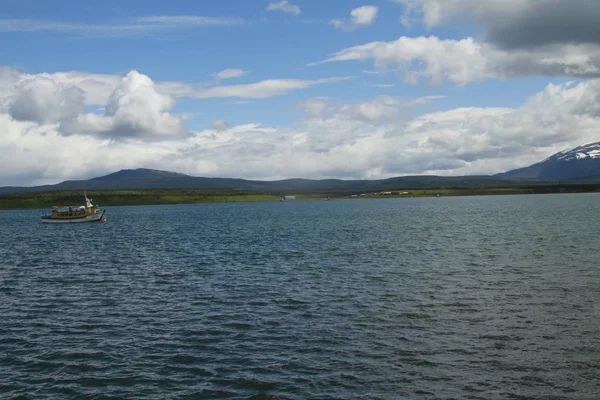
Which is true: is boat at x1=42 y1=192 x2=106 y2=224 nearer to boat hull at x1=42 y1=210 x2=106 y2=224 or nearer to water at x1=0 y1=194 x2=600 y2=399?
boat hull at x1=42 y1=210 x2=106 y2=224

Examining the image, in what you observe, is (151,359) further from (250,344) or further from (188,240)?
(188,240)

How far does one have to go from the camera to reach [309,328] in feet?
105

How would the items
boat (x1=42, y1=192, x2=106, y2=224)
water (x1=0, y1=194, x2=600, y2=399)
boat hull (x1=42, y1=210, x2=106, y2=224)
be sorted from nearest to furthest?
water (x1=0, y1=194, x2=600, y2=399)
boat hull (x1=42, y1=210, x2=106, y2=224)
boat (x1=42, y1=192, x2=106, y2=224)

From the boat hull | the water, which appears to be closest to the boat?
the boat hull

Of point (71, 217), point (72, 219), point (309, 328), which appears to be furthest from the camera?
point (71, 217)

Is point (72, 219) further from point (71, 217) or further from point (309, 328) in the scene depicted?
point (309, 328)

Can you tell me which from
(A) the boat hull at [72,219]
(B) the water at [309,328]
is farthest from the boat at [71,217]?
(B) the water at [309,328]

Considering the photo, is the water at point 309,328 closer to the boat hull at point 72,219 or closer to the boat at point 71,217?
the boat hull at point 72,219

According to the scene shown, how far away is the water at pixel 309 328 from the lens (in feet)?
75.6

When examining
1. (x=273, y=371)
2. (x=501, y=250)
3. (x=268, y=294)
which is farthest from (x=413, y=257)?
(x=273, y=371)

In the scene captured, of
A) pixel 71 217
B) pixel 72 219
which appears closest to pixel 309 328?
pixel 72 219

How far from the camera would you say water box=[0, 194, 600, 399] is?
75.6ft

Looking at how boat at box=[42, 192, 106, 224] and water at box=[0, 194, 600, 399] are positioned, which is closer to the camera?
water at box=[0, 194, 600, 399]

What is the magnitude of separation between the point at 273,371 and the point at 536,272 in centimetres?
3530
